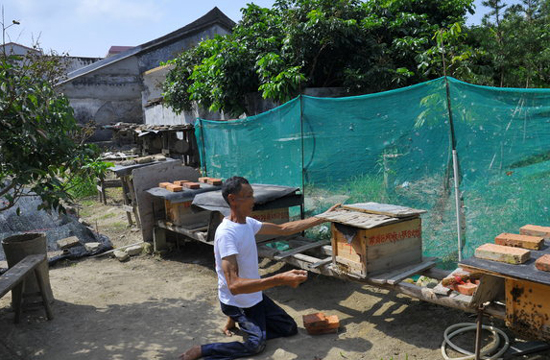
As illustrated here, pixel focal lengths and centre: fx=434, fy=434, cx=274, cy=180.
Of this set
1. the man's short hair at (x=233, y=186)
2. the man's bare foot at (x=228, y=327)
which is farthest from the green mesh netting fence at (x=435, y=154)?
the man's bare foot at (x=228, y=327)

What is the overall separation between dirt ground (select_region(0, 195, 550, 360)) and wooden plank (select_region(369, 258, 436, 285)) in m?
0.53

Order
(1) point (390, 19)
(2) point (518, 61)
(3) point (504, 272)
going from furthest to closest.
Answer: (1) point (390, 19), (2) point (518, 61), (3) point (504, 272)

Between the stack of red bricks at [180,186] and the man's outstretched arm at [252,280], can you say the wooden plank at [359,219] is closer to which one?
the man's outstretched arm at [252,280]

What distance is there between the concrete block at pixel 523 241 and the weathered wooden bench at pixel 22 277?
4.20 meters

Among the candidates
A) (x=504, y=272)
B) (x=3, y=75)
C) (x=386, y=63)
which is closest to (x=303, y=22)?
(x=386, y=63)

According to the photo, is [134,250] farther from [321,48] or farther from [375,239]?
[321,48]

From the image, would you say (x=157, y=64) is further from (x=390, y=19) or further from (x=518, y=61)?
(x=518, y=61)

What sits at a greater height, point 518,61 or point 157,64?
point 157,64

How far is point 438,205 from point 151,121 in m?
15.4

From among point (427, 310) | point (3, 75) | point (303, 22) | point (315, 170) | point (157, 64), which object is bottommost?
point (427, 310)

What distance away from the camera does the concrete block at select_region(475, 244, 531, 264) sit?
2.64 m

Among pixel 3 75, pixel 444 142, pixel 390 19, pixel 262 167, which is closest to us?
pixel 3 75

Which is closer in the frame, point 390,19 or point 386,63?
point 386,63

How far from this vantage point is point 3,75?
151 inches
